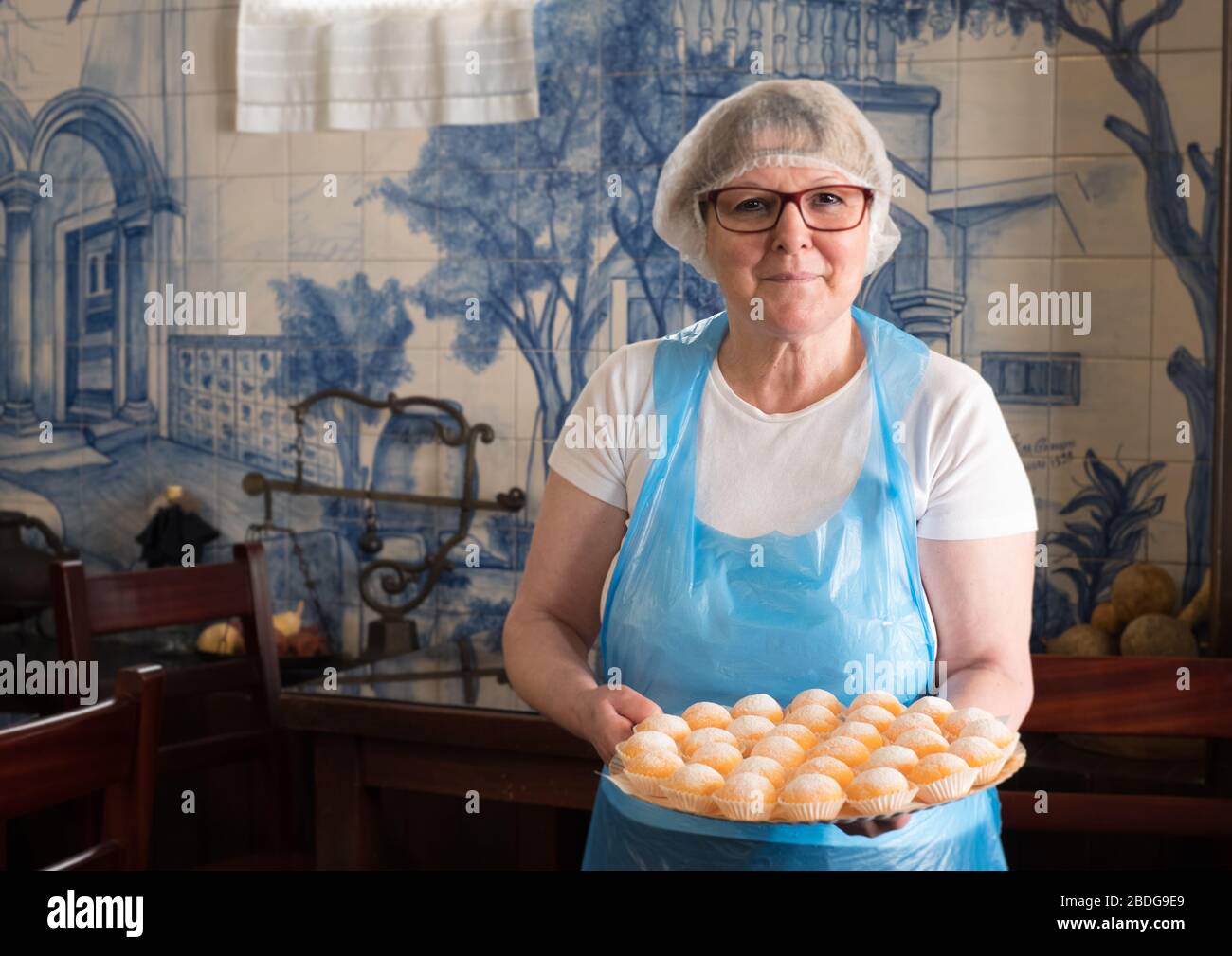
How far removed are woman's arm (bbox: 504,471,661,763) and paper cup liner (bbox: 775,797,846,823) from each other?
0.33m

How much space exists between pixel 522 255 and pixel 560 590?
65.9 inches

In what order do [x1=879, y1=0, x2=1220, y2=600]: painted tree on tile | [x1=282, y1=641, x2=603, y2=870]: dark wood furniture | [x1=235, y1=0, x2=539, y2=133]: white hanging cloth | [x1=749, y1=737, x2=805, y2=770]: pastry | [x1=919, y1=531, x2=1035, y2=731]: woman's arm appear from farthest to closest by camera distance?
[x1=235, y1=0, x2=539, y2=133]: white hanging cloth, [x1=879, y1=0, x2=1220, y2=600]: painted tree on tile, [x1=282, y1=641, x2=603, y2=870]: dark wood furniture, [x1=919, y1=531, x2=1035, y2=731]: woman's arm, [x1=749, y1=737, x2=805, y2=770]: pastry

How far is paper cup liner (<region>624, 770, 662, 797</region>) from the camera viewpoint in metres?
1.08

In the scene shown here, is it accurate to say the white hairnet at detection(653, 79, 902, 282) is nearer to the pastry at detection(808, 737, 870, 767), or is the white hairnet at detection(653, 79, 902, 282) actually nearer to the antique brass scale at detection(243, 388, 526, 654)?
the pastry at detection(808, 737, 870, 767)

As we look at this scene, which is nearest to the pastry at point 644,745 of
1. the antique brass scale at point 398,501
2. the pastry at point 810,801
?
the pastry at point 810,801

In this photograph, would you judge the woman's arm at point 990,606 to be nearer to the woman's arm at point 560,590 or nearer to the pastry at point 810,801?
the pastry at point 810,801

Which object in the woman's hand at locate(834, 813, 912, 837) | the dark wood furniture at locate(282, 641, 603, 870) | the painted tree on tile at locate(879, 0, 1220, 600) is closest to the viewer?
the woman's hand at locate(834, 813, 912, 837)

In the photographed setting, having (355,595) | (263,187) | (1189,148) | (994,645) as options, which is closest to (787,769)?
(994,645)

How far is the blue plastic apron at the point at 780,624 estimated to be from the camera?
4.08ft

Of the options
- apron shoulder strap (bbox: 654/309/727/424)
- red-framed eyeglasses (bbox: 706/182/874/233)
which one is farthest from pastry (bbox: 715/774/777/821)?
red-framed eyeglasses (bbox: 706/182/874/233)

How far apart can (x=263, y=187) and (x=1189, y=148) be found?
6.58 feet

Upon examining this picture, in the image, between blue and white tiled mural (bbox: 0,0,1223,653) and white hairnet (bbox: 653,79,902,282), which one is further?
blue and white tiled mural (bbox: 0,0,1223,653)

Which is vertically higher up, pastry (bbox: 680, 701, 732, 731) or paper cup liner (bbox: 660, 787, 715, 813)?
pastry (bbox: 680, 701, 732, 731)

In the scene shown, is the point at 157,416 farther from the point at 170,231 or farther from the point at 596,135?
the point at 596,135
